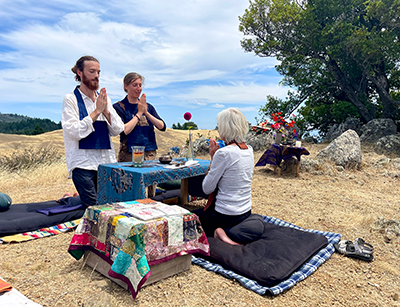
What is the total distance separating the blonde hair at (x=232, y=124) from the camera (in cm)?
280

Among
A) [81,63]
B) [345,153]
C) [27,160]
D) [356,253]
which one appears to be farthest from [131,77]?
[345,153]

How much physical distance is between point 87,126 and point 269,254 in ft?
7.22

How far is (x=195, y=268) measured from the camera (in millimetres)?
2623

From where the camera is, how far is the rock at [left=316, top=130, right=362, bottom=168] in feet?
25.9

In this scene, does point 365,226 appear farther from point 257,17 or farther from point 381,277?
point 257,17

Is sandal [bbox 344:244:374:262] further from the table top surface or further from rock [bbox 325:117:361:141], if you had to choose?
rock [bbox 325:117:361:141]

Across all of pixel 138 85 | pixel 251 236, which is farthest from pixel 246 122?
pixel 138 85

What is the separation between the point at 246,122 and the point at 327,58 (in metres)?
11.6

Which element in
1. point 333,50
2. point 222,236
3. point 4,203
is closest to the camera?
point 222,236

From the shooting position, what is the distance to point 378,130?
11.7m

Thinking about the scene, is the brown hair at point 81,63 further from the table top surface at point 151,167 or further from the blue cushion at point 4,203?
the blue cushion at point 4,203

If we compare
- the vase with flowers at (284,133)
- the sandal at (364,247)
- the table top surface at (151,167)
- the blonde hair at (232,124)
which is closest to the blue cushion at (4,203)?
the table top surface at (151,167)

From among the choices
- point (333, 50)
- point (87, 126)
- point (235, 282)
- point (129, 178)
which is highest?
point (333, 50)

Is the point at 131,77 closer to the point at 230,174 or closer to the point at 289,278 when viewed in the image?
the point at 230,174
